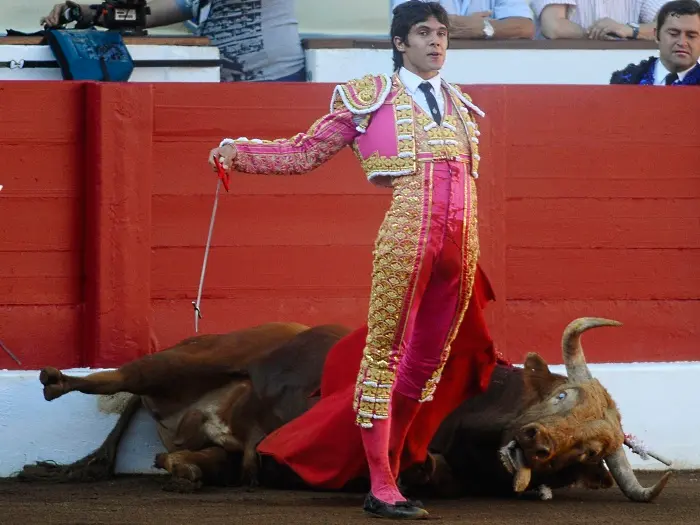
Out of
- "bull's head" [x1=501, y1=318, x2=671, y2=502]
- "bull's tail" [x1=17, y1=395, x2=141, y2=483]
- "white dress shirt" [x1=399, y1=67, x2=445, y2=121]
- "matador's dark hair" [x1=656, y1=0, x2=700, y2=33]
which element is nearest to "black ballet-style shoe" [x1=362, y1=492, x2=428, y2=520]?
"bull's head" [x1=501, y1=318, x2=671, y2=502]

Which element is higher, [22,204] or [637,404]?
[22,204]

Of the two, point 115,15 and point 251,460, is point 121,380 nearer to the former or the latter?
point 251,460

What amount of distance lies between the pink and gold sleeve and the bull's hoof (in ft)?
3.50

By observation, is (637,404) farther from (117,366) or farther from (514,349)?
(117,366)

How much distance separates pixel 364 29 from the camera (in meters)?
8.43

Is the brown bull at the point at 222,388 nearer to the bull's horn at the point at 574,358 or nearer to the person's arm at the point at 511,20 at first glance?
the bull's horn at the point at 574,358

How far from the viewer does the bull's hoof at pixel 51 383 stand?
4.91 meters

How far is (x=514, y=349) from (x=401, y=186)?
1.74 m

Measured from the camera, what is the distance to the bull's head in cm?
450

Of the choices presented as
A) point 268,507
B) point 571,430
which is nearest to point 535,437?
point 571,430

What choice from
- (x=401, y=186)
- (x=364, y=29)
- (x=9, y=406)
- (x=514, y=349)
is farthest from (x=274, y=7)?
(x=401, y=186)

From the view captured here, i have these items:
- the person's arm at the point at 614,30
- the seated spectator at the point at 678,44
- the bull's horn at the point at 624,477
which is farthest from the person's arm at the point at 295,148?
the person's arm at the point at 614,30

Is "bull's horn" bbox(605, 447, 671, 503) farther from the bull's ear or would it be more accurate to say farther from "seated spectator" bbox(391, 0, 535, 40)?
"seated spectator" bbox(391, 0, 535, 40)

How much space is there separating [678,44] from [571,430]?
212cm
